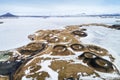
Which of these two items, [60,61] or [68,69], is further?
[60,61]

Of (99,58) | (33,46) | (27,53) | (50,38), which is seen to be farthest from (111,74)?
(50,38)

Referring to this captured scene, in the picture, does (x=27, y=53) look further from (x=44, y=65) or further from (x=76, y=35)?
(x=76, y=35)

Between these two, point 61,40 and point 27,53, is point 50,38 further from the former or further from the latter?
point 27,53

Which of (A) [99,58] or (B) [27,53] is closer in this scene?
(A) [99,58]

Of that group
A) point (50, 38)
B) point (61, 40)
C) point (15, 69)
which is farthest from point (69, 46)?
point (15, 69)

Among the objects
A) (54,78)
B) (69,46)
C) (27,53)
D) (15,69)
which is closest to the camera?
(54,78)

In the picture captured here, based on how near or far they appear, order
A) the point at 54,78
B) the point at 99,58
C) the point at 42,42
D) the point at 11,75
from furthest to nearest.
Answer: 1. the point at 42,42
2. the point at 99,58
3. the point at 11,75
4. the point at 54,78
